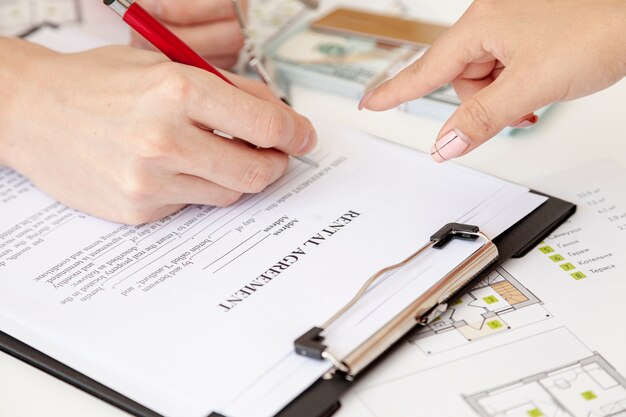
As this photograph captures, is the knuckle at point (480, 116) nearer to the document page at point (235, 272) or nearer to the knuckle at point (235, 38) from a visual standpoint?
the document page at point (235, 272)

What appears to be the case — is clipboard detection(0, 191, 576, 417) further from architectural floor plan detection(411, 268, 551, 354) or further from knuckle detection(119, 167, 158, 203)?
knuckle detection(119, 167, 158, 203)

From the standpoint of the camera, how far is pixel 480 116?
2.01 ft

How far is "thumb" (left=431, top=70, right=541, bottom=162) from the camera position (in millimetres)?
607

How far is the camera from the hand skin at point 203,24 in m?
0.93

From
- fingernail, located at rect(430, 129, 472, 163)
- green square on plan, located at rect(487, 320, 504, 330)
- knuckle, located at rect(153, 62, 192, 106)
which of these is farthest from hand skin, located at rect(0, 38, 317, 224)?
green square on plan, located at rect(487, 320, 504, 330)

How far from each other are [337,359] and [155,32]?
341 mm

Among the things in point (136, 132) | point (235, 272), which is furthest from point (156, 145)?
point (235, 272)

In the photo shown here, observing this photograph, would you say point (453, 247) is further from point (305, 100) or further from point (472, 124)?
point (305, 100)

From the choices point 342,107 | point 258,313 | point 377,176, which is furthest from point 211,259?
point 342,107

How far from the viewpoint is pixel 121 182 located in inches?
26.6

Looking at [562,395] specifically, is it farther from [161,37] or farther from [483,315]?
[161,37]

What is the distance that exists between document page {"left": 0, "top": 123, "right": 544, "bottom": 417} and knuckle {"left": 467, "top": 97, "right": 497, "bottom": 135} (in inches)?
3.7

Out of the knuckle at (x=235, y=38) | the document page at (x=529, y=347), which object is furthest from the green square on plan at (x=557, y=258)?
the knuckle at (x=235, y=38)

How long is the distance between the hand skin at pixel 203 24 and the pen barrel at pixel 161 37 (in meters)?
0.24
